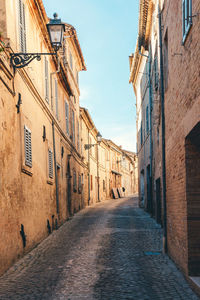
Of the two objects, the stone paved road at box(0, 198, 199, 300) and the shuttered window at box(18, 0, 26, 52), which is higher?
the shuttered window at box(18, 0, 26, 52)

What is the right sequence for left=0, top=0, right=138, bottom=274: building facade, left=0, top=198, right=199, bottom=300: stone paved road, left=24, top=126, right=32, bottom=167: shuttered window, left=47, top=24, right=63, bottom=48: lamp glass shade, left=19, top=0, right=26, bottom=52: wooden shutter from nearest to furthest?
left=0, top=198, right=199, bottom=300: stone paved road, left=0, top=0, right=138, bottom=274: building facade, left=47, top=24, right=63, bottom=48: lamp glass shade, left=24, top=126, right=32, bottom=167: shuttered window, left=19, top=0, right=26, bottom=52: wooden shutter

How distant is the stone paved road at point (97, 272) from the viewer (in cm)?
616

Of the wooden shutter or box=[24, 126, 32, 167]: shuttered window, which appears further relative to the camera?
the wooden shutter

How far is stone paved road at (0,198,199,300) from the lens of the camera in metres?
6.16

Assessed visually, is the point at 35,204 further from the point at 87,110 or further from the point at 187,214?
the point at 87,110

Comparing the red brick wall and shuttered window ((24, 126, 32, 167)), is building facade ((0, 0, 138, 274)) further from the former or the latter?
the red brick wall

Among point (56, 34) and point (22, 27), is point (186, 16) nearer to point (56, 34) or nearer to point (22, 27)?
point (56, 34)

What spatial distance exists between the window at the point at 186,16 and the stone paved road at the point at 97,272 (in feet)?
13.2

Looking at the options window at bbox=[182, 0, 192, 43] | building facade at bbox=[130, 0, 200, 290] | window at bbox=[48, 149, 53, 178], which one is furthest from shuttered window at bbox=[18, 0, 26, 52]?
window at bbox=[182, 0, 192, 43]

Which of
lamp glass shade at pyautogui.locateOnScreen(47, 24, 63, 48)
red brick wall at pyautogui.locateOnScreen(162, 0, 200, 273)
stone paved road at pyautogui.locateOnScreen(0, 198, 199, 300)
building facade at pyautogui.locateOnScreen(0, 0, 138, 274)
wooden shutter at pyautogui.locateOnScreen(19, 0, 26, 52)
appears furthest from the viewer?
wooden shutter at pyautogui.locateOnScreen(19, 0, 26, 52)

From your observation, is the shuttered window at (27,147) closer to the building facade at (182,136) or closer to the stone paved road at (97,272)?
the stone paved road at (97,272)

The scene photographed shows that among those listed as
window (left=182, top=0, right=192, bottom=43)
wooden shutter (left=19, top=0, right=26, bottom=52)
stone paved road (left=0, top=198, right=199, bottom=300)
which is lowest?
stone paved road (left=0, top=198, right=199, bottom=300)

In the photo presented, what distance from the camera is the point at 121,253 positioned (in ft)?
31.0

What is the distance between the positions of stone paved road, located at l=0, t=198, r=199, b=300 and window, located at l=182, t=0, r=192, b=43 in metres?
4.03
